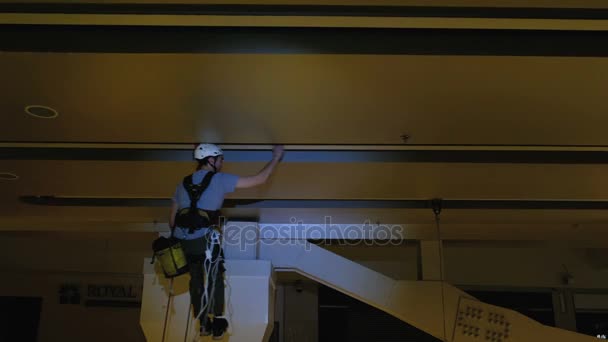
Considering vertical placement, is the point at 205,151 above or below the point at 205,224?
above

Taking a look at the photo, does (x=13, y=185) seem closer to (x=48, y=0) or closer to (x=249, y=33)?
(x=48, y=0)

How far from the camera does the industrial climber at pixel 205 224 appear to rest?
369 centimetres

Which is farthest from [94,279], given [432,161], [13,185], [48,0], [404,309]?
[48,0]

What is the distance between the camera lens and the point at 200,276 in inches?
154

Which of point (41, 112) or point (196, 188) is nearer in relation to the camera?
point (41, 112)

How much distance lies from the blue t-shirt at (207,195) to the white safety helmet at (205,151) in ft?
0.35

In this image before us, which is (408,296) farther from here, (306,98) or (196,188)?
(306,98)

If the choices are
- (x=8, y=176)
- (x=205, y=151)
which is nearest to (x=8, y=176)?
(x=8, y=176)

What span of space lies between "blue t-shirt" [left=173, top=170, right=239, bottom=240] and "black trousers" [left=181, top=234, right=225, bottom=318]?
2.0 inches

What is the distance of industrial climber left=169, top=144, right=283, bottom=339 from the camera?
3.69 metres

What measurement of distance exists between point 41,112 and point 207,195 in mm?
1169

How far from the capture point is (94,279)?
9.41m

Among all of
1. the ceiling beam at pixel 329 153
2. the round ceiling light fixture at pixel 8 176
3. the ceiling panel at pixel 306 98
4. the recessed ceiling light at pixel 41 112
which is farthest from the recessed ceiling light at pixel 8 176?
the recessed ceiling light at pixel 41 112

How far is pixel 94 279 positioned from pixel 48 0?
7.80m
